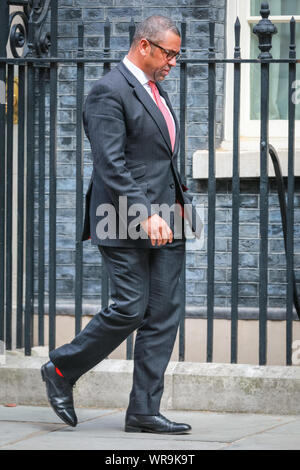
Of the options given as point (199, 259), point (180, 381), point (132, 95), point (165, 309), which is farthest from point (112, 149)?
point (199, 259)

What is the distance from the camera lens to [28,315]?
6043 millimetres

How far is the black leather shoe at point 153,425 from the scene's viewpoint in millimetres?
5055

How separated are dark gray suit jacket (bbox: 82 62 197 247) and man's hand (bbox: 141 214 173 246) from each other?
4cm

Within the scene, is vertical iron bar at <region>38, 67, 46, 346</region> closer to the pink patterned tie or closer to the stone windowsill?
the pink patterned tie

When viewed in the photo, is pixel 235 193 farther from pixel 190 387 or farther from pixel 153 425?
pixel 153 425

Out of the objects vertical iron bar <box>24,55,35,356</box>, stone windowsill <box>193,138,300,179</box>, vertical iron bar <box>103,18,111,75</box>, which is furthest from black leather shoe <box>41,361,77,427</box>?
stone windowsill <box>193,138,300,179</box>

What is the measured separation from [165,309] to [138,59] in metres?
1.21

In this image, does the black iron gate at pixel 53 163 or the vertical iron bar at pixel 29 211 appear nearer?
the black iron gate at pixel 53 163

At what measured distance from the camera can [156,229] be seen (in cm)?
476

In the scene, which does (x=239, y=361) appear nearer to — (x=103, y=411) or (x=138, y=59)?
(x=103, y=411)

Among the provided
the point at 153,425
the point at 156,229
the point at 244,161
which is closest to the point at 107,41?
the point at 156,229

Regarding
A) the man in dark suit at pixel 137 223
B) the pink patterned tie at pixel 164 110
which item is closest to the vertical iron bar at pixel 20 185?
the man in dark suit at pixel 137 223

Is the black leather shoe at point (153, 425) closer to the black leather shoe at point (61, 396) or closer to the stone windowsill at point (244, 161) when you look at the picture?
the black leather shoe at point (61, 396)
